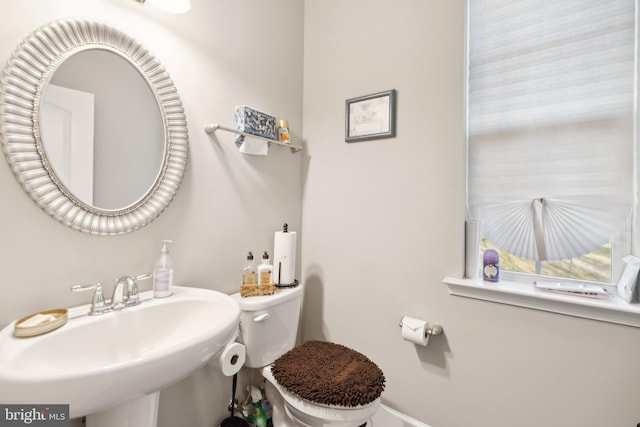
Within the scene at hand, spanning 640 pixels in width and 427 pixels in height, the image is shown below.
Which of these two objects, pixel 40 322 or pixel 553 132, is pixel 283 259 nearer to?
pixel 40 322

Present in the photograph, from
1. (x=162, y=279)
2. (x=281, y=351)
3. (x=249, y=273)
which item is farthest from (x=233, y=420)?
(x=162, y=279)

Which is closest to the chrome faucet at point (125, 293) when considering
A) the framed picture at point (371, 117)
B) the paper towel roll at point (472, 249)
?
the framed picture at point (371, 117)

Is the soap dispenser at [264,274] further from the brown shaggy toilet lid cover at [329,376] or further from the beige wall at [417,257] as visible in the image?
the beige wall at [417,257]

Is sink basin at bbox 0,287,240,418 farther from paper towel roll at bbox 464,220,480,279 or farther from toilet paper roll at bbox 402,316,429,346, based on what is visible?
paper towel roll at bbox 464,220,480,279

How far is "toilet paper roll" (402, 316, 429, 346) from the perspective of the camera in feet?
4.39

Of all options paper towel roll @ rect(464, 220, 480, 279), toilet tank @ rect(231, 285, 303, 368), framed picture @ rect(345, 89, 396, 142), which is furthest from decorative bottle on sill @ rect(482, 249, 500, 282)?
toilet tank @ rect(231, 285, 303, 368)

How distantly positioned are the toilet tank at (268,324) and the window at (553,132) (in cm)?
102

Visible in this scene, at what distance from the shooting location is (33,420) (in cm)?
64

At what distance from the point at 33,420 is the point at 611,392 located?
1779mm

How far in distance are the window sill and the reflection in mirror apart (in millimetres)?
1403

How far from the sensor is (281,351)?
141cm

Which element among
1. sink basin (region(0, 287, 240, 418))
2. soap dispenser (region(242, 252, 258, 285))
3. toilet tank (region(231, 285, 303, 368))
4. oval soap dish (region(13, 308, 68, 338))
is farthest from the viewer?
soap dispenser (region(242, 252, 258, 285))

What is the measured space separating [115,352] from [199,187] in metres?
0.70

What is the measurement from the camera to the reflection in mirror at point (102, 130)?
35.9 inches
